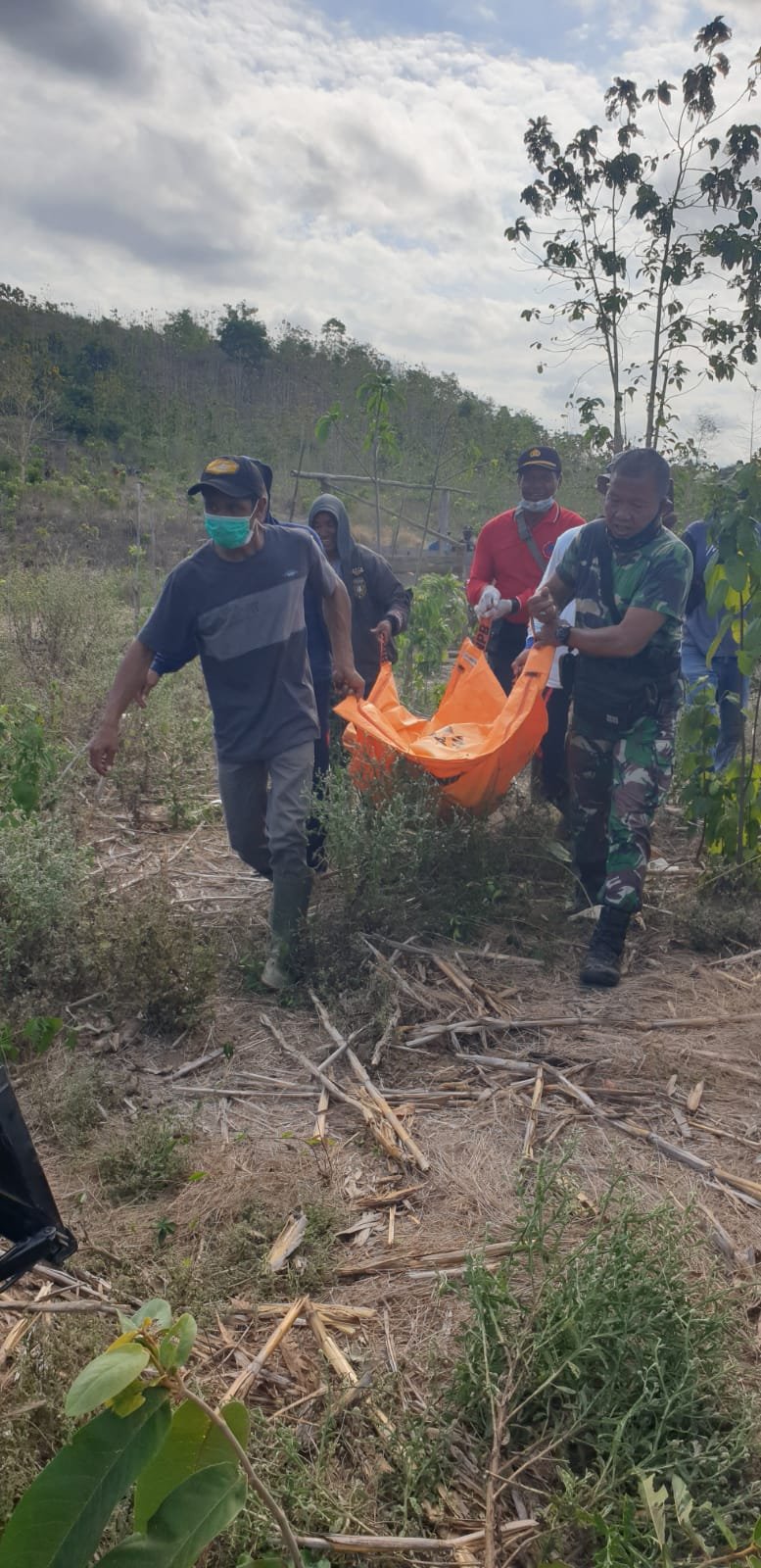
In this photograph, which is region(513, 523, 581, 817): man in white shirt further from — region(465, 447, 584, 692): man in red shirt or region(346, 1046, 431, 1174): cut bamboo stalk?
region(346, 1046, 431, 1174): cut bamboo stalk

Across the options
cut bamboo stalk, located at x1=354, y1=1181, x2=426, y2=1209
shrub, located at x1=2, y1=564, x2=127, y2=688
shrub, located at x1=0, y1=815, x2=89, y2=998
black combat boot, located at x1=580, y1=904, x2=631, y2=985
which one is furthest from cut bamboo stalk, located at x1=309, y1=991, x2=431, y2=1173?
shrub, located at x1=2, y1=564, x2=127, y2=688

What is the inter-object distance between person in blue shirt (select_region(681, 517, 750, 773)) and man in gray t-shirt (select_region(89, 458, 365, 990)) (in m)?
2.14

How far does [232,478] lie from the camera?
380 cm

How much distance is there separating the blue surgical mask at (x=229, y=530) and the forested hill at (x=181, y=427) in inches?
438

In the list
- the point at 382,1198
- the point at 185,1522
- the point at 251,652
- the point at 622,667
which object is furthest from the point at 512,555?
the point at 185,1522

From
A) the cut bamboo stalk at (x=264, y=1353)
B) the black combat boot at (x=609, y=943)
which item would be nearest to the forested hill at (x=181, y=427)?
the black combat boot at (x=609, y=943)

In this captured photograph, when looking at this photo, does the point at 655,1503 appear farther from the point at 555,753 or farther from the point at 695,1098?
the point at 555,753

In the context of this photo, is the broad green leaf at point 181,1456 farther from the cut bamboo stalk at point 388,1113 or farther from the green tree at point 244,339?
the green tree at point 244,339

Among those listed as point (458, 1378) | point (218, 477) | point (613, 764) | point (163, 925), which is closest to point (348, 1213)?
point (458, 1378)

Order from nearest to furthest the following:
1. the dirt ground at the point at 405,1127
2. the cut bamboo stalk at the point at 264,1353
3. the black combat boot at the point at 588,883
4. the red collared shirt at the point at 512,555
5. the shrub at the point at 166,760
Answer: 1. the cut bamboo stalk at the point at 264,1353
2. the dirt ground at the point at 405,1127
3. the black combat boot at the point at 588,883
4. the red collared shirt at the point at 512,555
5. the shrub at the point at 166,760

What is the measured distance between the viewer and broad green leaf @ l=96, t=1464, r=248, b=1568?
31.9 inches

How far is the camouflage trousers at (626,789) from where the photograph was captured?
393cm

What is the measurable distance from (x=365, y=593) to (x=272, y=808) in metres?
1.77

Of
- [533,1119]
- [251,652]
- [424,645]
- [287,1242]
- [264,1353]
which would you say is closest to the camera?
[264,1353]
